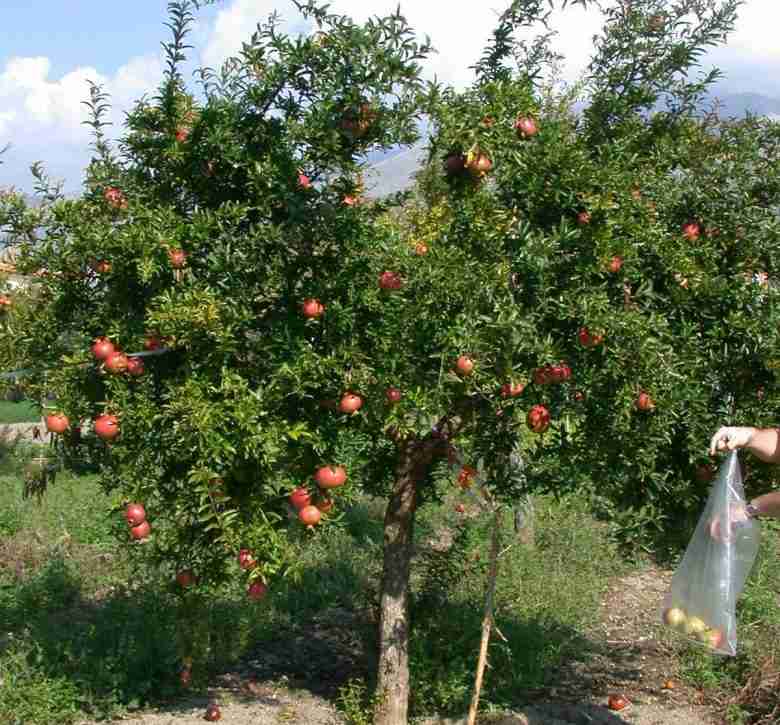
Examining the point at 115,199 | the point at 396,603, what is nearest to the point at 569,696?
the point at 396,603

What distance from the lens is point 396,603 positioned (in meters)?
4.83

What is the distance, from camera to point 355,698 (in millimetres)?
4918

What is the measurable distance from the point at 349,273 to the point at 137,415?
3.18ft

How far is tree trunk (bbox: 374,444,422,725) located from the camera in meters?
4.76

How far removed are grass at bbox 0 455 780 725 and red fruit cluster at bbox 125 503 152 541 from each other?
2.18 ft

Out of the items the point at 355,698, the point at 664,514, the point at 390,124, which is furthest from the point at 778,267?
the point at 355,698

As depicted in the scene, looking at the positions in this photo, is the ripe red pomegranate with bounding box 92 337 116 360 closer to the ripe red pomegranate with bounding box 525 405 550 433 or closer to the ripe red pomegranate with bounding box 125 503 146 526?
the ripe red pomegranate with bounding box 125 503 146 526

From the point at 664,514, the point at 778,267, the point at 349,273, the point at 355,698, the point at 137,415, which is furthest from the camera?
the point at 355,698

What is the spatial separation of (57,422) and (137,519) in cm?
47

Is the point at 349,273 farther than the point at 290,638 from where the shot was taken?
No

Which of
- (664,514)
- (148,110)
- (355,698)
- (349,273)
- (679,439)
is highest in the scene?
(148,110)

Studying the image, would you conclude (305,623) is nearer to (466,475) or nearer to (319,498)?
(466,475)

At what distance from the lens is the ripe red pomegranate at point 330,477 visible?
3.57 meters

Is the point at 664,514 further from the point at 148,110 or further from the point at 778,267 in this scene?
the point at 148,110
